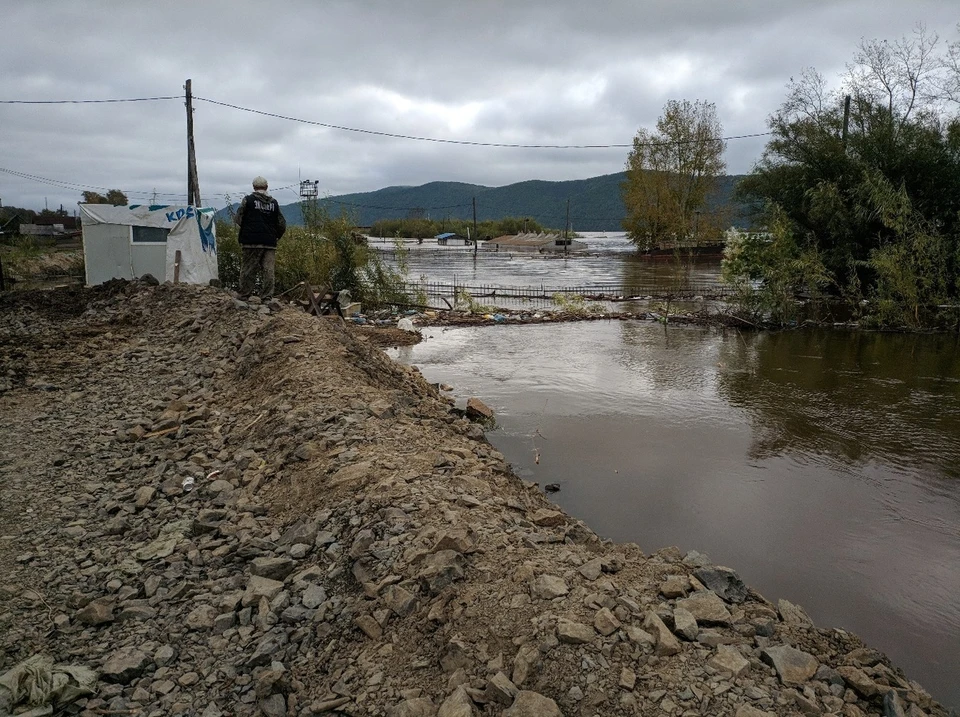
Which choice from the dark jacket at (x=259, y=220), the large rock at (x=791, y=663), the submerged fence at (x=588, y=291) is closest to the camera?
the large rock at (x=791, y=663)

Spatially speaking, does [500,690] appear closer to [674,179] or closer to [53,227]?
[53,227]

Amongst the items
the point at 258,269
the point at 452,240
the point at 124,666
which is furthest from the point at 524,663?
the point at 452,240

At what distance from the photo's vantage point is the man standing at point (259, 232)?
9.42 m

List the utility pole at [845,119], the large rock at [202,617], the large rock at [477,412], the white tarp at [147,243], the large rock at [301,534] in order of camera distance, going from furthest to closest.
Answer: the utility pole at [845,119], the white tarp at [147,243], the large rock at [477,412], the large rock at [301,534], the large rock at [202,617]

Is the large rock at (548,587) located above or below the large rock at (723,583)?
above

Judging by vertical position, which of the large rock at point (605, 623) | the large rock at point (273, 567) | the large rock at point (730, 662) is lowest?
the large rock at point (273, 567)

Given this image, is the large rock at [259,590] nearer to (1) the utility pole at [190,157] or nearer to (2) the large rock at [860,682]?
(2) the large rock at [860,682]

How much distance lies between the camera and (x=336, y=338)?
26.3 ft

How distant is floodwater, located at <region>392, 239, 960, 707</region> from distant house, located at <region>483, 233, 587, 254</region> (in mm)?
49681

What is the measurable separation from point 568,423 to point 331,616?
470 cm

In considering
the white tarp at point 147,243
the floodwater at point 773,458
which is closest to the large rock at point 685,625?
the floodwater at point 773,458

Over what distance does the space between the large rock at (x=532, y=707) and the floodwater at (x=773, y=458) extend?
7.68 feet

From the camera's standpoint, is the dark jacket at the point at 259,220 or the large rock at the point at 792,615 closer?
the large rock at the point at 792,615

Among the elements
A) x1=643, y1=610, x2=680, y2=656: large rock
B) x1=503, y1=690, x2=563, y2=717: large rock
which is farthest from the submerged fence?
x1=503, y1=690, x2=563, y2=717: large rock
